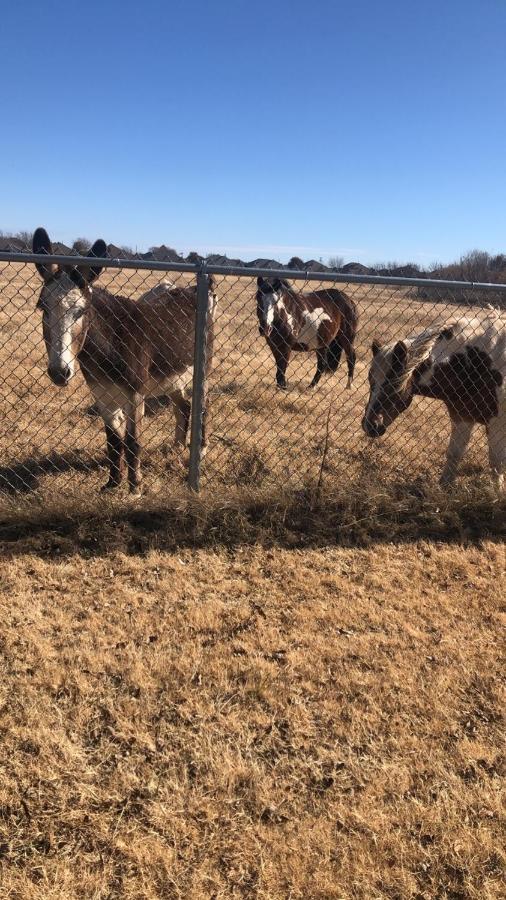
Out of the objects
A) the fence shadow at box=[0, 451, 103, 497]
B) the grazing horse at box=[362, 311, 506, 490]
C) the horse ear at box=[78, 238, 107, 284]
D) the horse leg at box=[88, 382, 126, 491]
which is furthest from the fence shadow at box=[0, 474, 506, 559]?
the horse ear at box=[78, 238, 107, 284]

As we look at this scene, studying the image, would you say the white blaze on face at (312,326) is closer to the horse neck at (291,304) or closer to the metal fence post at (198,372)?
the horse neck at (291,304)

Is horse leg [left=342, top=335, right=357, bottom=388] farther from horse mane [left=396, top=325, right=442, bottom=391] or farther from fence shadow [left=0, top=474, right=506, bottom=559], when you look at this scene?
fence shadow [left=0, top=474, right=506, bottom=559]

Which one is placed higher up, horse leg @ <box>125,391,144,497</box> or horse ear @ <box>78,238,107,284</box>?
horse ear @ <box>78,238,107,284</box>

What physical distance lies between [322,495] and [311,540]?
463mm

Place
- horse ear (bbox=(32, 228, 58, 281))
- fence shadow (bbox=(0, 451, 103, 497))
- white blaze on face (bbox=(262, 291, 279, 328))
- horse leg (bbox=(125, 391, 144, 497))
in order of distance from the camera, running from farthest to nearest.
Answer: white blaze on face (bbox=(262, 291, 279, 328)) → fence shadow (bbox=(0, 451, 103, 497)) → horse leg (bbox=(125, 391, 144, 497)) → horse ear (bbox=(32, 228, 58, 281))

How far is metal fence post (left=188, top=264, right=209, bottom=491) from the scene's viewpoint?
12.5ft

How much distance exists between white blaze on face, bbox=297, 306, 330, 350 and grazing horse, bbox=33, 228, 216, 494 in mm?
4068

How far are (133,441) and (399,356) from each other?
249 centimetres

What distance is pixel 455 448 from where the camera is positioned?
5.18 meters

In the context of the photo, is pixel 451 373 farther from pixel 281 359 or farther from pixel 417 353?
pixel 281 359

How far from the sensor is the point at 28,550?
370 cm

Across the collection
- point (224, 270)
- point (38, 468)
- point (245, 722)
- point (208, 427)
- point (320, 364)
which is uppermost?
point (224, 270)

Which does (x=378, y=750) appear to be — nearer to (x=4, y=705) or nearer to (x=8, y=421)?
(x=4, y=705)

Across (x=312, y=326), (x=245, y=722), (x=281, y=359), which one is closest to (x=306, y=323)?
(x=312, y=326)
